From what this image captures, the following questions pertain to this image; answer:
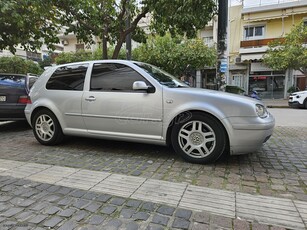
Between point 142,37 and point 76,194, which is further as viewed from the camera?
point 142,37

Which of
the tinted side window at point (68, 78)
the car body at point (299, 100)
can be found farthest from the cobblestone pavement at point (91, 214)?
the car body at point (299, 100)

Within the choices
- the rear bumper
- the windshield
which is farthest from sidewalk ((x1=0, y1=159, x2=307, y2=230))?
the rear bumper

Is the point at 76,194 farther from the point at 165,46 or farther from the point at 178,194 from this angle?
the point at 165,46

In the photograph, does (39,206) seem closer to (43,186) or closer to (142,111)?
(43,186)

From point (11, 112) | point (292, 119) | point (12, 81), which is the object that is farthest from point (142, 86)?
point (292, 119)

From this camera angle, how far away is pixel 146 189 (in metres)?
2.93

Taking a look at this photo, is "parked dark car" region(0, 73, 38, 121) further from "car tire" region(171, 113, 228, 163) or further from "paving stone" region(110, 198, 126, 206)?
"paving stone" region(110, 198, 126, 206)

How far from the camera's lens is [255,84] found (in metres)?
21.9

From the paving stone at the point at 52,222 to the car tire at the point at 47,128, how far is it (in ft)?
8.75

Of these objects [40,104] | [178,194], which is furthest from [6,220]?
[40,104]

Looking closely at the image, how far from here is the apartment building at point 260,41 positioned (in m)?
20.1

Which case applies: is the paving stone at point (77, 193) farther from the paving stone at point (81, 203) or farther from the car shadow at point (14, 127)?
the car shadow at point (14, 127)

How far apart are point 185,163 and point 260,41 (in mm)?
20243

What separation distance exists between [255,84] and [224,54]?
1781 cm
